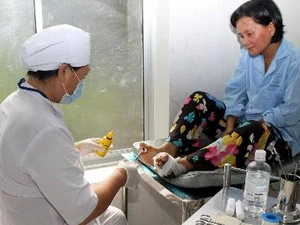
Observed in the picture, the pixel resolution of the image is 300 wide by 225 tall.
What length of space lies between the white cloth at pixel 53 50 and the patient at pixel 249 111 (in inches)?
23.6

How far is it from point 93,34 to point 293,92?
98 cm

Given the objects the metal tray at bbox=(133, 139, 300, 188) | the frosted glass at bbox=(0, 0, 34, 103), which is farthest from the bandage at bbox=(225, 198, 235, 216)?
the frosted glass at bbox=(0, 0, 34, 103)

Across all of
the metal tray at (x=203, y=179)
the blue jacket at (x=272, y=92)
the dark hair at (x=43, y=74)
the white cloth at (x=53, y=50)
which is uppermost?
the white cloth at (x=53, y=50)

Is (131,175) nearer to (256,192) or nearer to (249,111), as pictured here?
(256,192)

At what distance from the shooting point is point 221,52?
2008mm

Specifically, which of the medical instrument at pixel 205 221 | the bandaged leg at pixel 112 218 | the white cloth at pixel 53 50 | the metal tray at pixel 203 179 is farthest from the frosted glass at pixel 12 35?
the medical instrument at pixel 205 221

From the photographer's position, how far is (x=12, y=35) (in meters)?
1.60

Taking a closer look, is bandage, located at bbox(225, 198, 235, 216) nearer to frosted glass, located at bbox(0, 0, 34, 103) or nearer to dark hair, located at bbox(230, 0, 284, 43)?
dark hair, located at bbox(230, 0, 284, 43)

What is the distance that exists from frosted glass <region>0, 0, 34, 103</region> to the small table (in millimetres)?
1052

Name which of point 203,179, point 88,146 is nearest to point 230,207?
point 203,179

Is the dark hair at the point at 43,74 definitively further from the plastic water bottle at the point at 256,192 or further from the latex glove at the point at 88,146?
the plastic water bottle at the point at 256,192

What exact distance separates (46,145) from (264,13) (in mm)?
1167

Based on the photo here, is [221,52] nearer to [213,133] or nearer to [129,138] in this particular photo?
[213,133]

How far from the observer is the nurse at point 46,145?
0.96 meters
